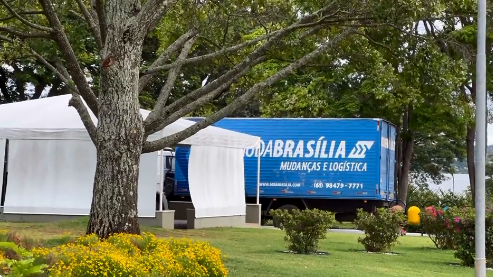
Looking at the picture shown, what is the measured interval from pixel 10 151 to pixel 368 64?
381 inches

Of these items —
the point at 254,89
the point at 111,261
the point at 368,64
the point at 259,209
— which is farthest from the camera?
the point at 259,209

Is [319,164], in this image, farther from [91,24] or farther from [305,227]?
[91,24]

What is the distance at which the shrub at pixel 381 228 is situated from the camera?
16.4 m

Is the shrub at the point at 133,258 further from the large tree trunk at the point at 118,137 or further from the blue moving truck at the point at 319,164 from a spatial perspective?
the blue moving truck at the point at 319,164

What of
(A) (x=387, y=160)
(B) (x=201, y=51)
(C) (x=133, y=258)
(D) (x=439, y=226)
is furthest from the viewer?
(A) (x=387, y=160)

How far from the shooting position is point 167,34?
18297 mm

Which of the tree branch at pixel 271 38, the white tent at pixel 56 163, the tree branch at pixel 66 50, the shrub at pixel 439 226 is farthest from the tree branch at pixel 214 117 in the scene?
the white tent at pixel 56 163

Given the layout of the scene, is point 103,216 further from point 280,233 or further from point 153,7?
point 280,233

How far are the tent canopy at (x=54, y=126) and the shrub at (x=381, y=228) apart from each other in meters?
5.57

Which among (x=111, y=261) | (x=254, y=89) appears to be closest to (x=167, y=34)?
(x=254, y=89)

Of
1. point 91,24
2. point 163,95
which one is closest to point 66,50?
point 91,24

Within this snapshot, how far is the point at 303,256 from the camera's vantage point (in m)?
14.9

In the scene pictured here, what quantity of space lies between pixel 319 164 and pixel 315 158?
0.78 ft

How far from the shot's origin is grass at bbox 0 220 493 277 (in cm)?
1250
